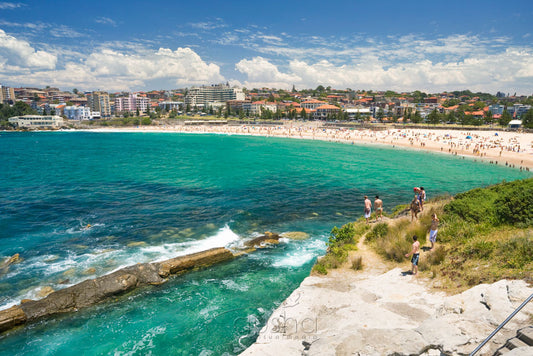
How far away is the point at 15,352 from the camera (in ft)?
30.9

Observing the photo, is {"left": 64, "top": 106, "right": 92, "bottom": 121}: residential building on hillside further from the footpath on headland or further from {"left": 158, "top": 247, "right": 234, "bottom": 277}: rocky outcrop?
the footpath on headland

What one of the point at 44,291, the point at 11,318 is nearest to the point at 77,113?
the point at 44,291

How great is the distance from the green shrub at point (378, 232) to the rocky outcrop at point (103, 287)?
22.0 feet

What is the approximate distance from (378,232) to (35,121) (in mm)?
164850

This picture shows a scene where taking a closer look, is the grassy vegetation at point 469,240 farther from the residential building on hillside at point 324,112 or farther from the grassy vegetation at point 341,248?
the residential building on hillside at point 324,112

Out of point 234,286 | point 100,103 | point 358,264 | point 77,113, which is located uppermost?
point 100,103

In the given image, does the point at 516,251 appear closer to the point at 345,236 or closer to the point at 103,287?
the point at 345,236

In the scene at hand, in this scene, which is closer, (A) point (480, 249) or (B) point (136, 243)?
(A) point (480, 249)

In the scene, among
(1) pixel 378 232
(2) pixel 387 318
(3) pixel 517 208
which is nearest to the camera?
(2) pixel 387 318

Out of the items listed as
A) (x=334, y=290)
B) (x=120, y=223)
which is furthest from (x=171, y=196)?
(x=334, y=290)

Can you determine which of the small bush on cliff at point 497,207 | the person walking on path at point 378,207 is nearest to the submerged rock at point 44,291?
the person walking on path at point 378,207

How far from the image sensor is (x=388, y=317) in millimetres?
7863

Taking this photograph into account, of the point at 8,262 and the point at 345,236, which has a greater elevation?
the point at 345,236

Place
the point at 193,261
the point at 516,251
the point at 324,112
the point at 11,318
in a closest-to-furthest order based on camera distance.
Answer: the point at 516,251 → the point at 11,318 → the point at 193,261 → the point at 324,112
